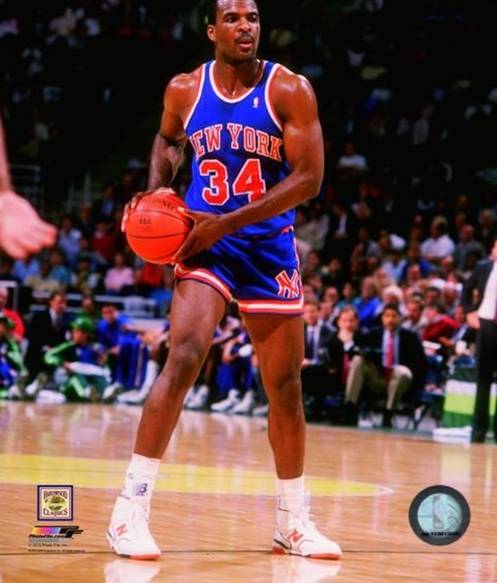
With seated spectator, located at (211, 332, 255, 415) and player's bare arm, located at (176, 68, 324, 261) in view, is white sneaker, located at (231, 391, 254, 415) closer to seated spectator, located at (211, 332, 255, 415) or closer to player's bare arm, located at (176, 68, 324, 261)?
seated spectator, located at (211, 332, 255, 415)

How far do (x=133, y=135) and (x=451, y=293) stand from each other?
33.5 feet

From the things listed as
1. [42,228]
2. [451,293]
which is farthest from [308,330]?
[42,228]

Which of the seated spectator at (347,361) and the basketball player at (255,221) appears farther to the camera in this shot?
the seated spectator at (347,361)

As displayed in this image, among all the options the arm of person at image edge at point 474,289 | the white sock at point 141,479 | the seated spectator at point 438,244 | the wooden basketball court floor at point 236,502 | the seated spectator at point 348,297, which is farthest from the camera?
the seated spectator at point 438,244

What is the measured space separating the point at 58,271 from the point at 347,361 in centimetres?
608

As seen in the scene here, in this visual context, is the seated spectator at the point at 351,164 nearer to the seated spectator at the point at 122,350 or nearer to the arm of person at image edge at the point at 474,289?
the seated spectator at the point at 122,350

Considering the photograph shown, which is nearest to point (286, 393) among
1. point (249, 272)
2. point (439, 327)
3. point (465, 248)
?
point (249, 272)

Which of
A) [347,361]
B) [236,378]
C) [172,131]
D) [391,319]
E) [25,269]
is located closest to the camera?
[172,131]

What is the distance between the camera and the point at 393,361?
14.8 metres

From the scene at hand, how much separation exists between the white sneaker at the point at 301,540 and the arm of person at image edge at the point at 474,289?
24.6 feet

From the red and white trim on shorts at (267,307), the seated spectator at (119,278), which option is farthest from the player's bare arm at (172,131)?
the seated spectator at (119,278)

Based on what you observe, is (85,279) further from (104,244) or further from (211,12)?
(211,12)

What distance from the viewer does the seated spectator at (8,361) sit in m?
17.1

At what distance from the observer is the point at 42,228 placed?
3.53 m
